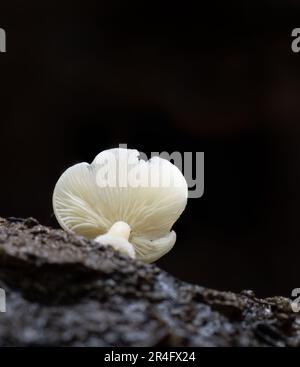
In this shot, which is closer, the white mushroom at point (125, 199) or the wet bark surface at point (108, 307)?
the wet bark surface at point (108, 307)

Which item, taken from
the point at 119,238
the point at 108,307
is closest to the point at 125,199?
the point at 119,238

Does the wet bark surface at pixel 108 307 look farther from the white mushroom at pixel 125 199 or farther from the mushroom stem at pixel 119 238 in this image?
the white mushroom at pixel 125 199

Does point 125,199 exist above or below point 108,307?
above

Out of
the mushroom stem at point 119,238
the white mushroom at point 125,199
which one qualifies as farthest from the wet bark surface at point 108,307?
the white mushroom at point 125,199

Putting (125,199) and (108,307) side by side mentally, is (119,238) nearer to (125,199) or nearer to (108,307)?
(125,199)

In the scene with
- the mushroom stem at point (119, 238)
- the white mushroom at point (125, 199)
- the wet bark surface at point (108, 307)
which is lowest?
the wet bark surface at point (108, 307)

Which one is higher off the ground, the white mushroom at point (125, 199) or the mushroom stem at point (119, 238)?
the white mushroom at point (125, 199)
